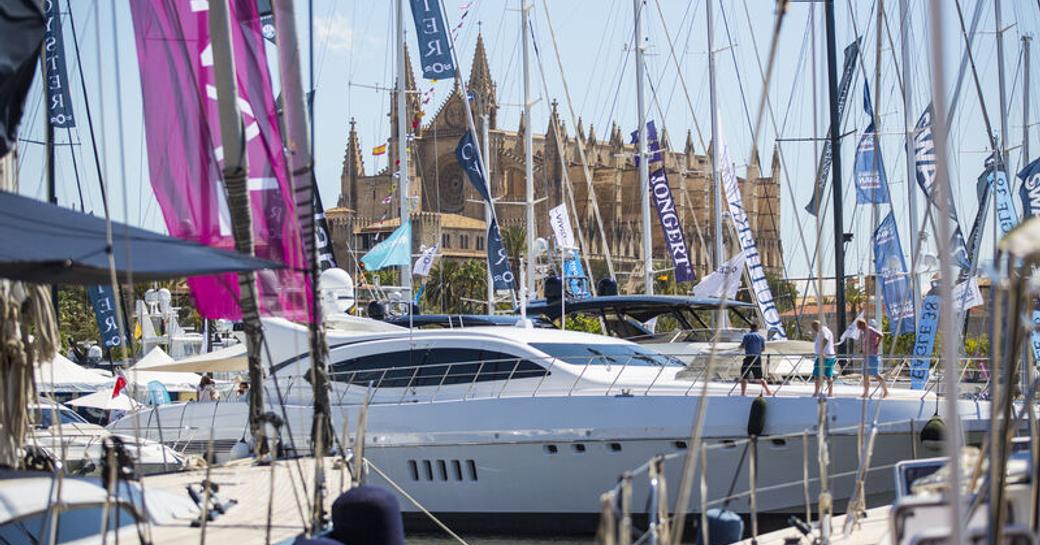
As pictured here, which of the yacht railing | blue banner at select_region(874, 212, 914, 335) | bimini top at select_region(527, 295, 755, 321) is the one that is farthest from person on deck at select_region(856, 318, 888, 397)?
blue banner at select_region(874, 212, 914, 335)

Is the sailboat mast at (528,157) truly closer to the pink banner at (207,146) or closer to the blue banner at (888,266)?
the blue banner at (888,266)

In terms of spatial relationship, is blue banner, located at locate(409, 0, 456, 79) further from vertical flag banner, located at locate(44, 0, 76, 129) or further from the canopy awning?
the canopy awning

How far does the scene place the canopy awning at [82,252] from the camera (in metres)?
5.50

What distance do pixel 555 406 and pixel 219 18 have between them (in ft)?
22.1

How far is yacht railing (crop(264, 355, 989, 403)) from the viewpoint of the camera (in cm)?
1334

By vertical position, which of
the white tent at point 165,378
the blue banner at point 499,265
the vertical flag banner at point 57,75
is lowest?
the white tent at point 165,378

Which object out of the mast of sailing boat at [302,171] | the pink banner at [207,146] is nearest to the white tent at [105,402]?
the pink banner at [207,146]

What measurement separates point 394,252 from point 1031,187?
9041 mm

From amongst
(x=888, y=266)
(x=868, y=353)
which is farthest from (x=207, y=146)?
(x=888, y=266)

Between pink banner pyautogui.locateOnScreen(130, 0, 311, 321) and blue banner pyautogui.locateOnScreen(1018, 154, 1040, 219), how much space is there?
11.5 m

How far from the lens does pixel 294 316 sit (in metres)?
7.71

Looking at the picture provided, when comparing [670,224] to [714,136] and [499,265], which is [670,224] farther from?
[499,265]

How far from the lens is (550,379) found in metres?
13.6

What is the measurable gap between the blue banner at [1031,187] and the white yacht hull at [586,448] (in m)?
4.77
